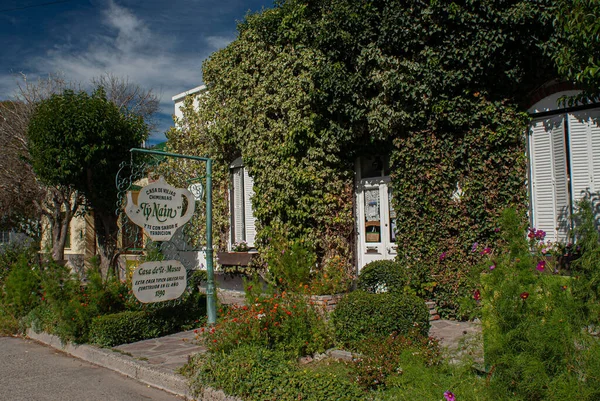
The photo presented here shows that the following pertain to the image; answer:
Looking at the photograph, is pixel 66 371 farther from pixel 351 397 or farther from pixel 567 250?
pixel 567 250

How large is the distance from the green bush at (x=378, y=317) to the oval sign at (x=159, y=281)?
2548 millimetres

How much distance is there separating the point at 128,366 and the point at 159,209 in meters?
2.27

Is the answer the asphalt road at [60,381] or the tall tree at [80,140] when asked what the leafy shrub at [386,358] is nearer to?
the asphalt road at [60,381]

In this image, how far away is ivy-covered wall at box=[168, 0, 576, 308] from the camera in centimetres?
832

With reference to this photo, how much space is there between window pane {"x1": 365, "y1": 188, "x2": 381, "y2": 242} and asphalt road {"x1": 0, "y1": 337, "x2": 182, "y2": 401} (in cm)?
574

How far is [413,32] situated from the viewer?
349 inches

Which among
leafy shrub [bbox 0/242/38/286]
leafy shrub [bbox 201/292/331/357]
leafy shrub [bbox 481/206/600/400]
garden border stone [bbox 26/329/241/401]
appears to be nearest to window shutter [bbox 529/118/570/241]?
leafy shrub [bbox 201/292/331/357]

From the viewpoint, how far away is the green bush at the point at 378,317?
6676 millimetres

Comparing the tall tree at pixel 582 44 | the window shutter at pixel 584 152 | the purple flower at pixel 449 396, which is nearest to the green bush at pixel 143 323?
the purple flower at pixel 449 396

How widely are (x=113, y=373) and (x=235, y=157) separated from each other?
720 centimetres

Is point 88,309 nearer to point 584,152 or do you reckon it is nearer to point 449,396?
point 449,396

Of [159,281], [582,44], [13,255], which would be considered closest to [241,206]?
[159,281]

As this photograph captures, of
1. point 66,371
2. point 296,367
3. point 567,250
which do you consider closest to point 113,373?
point 66,371

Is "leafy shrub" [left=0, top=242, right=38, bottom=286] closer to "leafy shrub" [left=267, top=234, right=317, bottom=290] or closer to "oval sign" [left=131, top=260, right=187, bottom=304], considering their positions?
"leafy shrub" [left=267, top=234, right=317, bottom=290]
